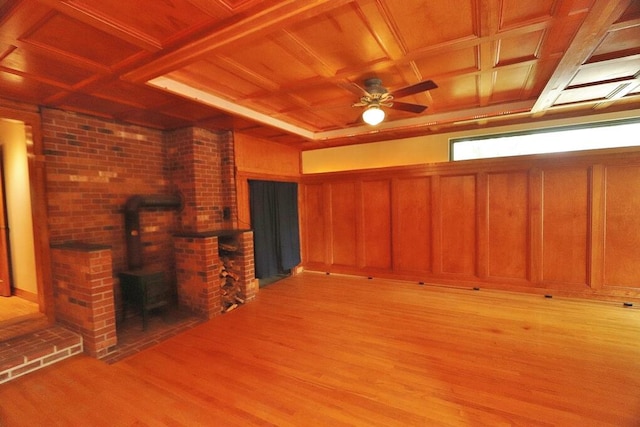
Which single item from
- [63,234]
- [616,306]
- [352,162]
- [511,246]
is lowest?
[616,306]

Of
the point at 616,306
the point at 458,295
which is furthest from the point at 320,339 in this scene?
the point at 616,306

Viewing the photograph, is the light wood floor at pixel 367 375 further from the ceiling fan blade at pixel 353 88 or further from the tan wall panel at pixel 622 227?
the ceiling fan blade at pixel 353 88

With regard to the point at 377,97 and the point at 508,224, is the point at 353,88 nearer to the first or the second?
the point at 377,97

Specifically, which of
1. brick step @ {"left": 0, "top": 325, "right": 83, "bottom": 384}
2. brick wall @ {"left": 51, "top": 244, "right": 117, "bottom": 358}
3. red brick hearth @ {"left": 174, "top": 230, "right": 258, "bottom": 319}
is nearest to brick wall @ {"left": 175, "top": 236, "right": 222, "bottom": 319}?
red brick hearth @ {"left": 174, "top": 230, "right": 258, "bottom": 319}

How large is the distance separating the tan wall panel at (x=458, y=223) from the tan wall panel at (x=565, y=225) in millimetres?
878

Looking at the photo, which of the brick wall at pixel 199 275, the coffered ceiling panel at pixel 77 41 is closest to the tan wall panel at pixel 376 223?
the brick wall at pixel 199 275

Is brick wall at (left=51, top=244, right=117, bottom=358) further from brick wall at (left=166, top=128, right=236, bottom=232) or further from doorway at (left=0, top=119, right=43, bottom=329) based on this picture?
brick wall at (left=166, top=128, right=236, bottom=232)

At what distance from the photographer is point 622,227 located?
11.8 ft

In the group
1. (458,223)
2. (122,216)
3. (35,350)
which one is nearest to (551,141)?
(458,223)

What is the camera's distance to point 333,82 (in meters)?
2.78

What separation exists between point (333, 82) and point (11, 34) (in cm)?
228

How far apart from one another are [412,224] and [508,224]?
1.34 meters

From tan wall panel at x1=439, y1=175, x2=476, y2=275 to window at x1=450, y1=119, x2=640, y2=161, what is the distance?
0.50 meters

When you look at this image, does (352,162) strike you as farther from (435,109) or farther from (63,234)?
(63,234)
